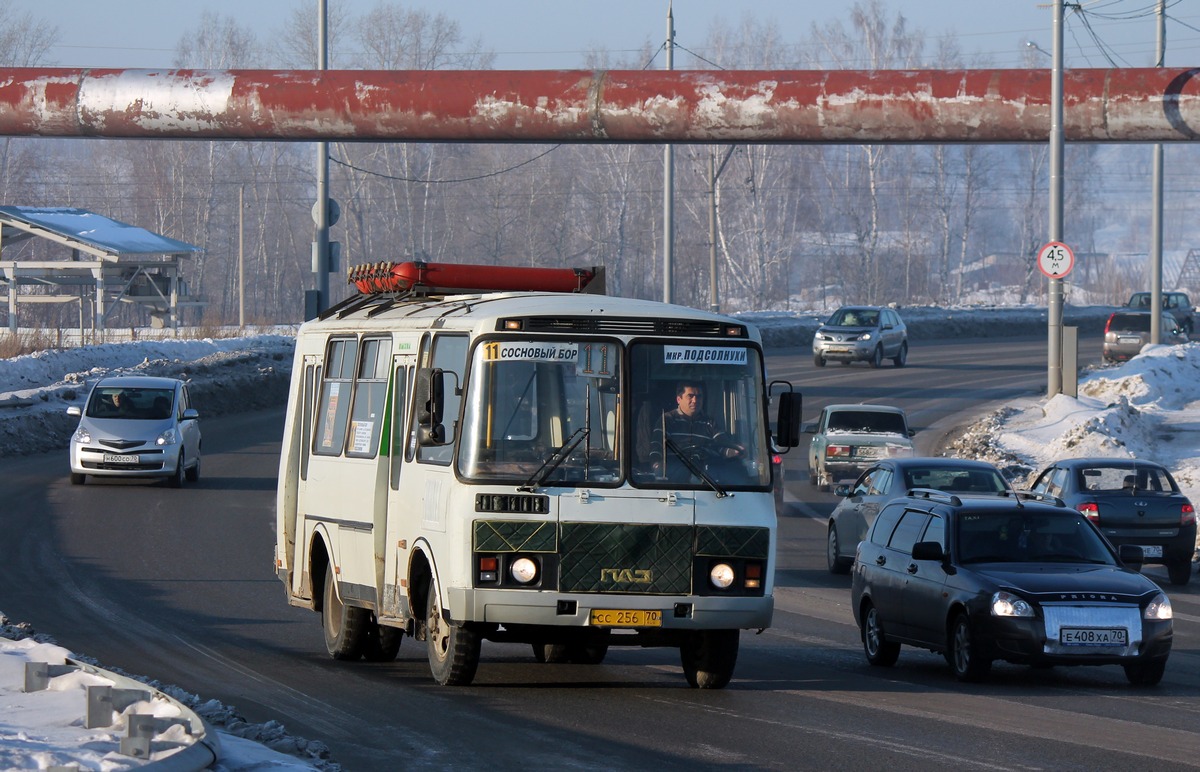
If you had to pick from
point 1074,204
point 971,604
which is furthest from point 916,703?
point 1074,204

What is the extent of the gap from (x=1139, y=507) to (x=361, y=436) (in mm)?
11963

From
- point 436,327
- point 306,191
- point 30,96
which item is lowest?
point 436,327

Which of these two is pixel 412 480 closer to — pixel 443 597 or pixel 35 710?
pixel 443 597

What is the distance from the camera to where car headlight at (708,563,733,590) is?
11297 mm

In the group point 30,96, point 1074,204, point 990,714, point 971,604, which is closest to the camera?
point 990,714

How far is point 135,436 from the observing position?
28469 mm

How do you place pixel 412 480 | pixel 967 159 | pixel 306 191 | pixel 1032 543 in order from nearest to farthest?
pixel 412 480, pixel 1032 543, pixel 967 159, pixel 306 191

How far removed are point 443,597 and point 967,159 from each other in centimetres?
9392

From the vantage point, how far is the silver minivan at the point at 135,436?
1114 inches

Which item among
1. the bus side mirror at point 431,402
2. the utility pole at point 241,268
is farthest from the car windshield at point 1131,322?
the bus side mirror at point 431,402

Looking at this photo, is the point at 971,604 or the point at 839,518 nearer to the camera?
the point at 971,604

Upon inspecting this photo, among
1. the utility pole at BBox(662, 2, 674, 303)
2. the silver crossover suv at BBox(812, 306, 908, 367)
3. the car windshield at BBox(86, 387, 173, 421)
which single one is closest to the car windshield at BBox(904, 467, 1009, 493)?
the car windshield at BBox(86, 387, 173, 421)

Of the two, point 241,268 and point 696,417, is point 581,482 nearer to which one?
point 696,417

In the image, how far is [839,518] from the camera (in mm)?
21000
